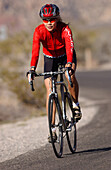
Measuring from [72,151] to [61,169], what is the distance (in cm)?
106

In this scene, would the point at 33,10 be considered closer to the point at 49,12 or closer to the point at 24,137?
the point at 24,137

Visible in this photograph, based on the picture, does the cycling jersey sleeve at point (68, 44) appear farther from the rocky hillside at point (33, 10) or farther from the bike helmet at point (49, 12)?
the rocky hillside at point (33, 10)

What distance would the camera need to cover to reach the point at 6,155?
707 centimetres

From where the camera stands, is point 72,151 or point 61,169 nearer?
point 61,169

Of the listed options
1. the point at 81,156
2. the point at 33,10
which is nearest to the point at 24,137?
the point at 81,156

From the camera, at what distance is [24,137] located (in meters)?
9.00

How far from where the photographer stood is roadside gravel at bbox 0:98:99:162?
742 cm

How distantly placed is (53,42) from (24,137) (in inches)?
120

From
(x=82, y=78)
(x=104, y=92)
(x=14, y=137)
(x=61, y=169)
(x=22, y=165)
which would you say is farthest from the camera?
(x=82, y=78)

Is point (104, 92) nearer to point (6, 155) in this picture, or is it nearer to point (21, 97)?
point (21, 97)

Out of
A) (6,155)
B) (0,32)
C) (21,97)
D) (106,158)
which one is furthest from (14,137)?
(0,32)

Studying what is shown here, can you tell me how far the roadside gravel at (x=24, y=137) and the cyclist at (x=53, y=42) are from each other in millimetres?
1433

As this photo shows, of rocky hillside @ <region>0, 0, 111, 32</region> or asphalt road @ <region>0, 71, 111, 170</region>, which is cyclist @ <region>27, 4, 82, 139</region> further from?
rocky hillside @ <region>0, 0, 111, 32</region>

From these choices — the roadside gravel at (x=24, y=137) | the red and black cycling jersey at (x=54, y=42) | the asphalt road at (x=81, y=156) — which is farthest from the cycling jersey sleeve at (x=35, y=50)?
the roadside gravel at (x=24, y=137)
